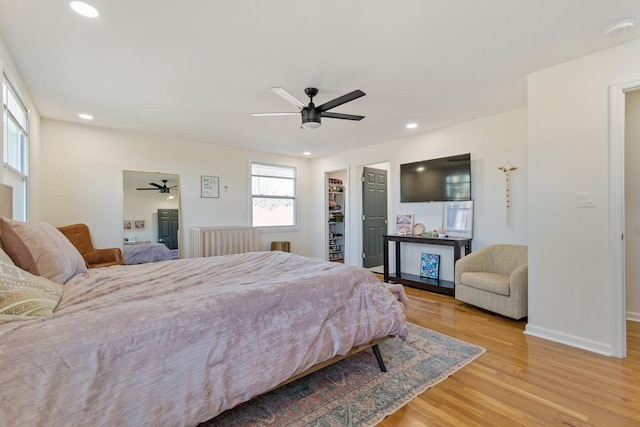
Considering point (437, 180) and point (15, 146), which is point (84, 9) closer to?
point (15, 146)

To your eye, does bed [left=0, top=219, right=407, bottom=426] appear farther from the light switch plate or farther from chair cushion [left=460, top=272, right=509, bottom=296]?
the light switch plate

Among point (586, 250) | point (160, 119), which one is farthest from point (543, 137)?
point (160, 119)

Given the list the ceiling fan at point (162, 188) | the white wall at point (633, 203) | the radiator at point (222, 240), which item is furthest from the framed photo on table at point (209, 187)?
the white wall at point (633, 203)

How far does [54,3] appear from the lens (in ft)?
5.88

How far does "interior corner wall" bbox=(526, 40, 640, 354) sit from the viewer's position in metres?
2.34

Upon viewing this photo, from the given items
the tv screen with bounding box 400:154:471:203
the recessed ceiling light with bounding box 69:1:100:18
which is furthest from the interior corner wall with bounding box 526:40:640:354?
the recessed ceiling light with bounding box 69:1:100:18

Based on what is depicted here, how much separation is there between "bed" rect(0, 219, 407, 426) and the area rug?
0.88 feet

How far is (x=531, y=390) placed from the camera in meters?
A: 1.87

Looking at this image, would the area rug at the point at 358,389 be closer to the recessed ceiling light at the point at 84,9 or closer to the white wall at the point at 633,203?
the white wall at the point at 633,203

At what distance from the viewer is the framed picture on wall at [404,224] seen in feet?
15.7

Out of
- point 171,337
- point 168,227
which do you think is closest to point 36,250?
point 171,337

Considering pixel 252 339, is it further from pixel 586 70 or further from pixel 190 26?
pixel 586 70

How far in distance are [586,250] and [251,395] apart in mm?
2828

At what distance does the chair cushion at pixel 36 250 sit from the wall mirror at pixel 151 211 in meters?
2.79
